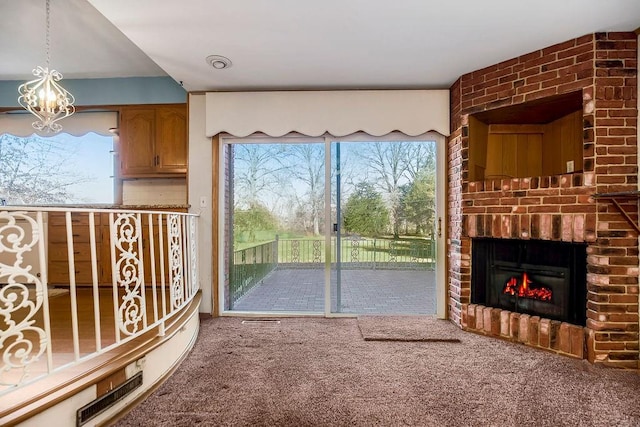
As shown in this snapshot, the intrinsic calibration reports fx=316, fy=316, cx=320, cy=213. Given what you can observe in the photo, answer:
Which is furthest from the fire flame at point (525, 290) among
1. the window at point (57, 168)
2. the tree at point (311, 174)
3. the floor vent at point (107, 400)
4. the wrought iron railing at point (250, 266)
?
the window at point (57, 168)

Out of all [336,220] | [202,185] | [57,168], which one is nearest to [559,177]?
[336,220]

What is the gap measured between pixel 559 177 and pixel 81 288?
4.77 metres

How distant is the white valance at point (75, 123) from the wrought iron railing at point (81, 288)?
1.07m

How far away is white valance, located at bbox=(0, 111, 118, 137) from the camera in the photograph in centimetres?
384

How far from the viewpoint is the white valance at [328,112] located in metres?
3.12

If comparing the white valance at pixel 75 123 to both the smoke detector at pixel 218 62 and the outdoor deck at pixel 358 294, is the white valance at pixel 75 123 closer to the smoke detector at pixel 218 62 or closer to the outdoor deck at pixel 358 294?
the smoke detector at pixel 218 62

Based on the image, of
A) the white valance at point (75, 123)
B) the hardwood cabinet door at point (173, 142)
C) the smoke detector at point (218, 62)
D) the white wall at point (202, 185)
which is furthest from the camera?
the white valance at point (75, 123)

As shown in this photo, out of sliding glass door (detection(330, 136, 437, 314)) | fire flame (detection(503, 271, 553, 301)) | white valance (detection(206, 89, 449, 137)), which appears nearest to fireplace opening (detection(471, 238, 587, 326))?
fire flame (detection(503, 271, 553, 301))

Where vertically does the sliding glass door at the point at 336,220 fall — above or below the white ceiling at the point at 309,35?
below

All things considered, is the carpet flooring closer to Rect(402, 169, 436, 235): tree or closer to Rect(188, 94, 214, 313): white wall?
Rect(188, 94, 214, 313): white wall

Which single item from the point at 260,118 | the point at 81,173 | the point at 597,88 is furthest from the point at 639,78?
the point at 81,173

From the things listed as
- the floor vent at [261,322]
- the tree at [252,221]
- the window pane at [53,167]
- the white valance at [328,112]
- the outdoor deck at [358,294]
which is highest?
the white valance at [328,112]

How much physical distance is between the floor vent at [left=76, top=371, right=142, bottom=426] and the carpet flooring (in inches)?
4.4

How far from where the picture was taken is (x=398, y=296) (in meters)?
3.43
